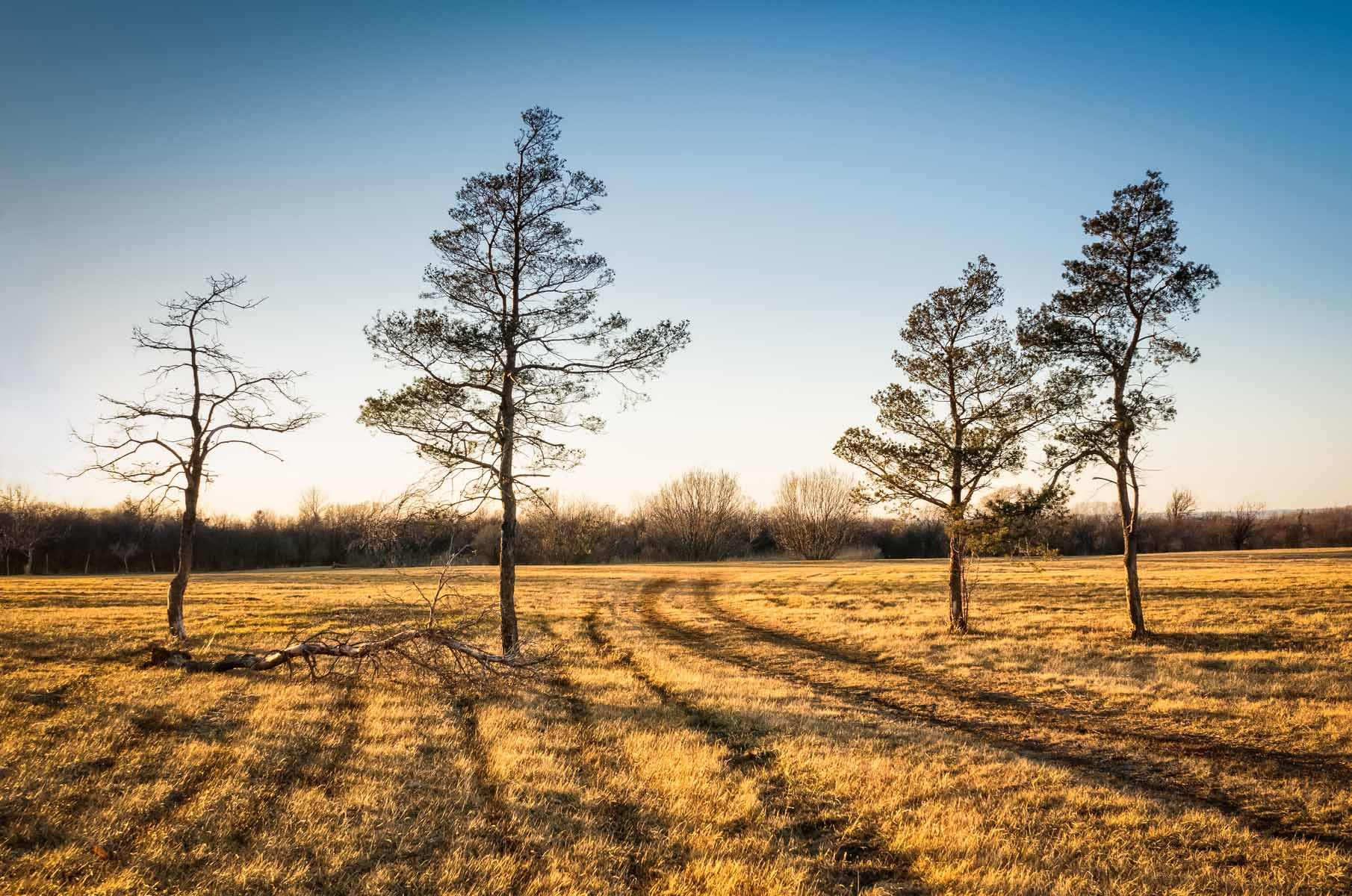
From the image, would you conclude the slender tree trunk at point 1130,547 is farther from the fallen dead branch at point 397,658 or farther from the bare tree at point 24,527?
the bare tree at point 24,527

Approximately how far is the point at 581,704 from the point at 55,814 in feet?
24.3

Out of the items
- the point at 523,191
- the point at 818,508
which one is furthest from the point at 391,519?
the point at 818,508

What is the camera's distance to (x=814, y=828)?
716 cm

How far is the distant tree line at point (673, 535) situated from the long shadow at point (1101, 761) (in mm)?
55855

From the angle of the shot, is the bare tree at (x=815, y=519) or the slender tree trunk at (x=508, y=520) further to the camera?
the bare tree at (x=815, y=519)

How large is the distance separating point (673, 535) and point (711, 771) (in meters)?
82.0

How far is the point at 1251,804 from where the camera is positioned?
7.95 meters

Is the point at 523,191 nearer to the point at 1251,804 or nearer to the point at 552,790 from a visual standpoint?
the point at 552,790

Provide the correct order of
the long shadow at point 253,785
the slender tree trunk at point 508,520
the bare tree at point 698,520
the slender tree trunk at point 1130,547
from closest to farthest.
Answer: the long shadow at point 253,785 → the slender tree trunk at point 508,520 → the slender tree trunk at point 1130,547 → the bare tree at point 698,520

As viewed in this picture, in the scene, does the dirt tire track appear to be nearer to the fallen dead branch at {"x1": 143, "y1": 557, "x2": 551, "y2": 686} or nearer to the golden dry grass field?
the golden dry grass field

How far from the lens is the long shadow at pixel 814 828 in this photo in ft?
20.1

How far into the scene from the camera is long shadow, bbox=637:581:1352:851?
7.32 meters

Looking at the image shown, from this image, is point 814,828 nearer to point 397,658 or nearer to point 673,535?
point 397,658

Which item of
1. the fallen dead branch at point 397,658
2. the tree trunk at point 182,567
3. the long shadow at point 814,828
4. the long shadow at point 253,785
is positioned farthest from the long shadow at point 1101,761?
the tree trunk at point 182,567
